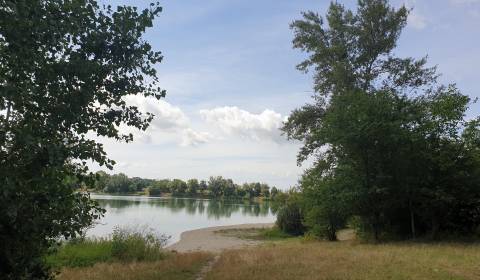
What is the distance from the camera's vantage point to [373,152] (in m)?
24.9

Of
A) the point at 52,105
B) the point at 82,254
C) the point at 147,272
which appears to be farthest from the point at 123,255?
the point at 52,105

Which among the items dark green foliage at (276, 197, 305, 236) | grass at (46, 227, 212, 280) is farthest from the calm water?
dark green foliage at (276, 197, 305, 236)

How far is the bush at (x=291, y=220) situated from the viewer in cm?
4675

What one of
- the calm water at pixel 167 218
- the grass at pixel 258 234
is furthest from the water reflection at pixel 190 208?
the grass at pixel 258 234

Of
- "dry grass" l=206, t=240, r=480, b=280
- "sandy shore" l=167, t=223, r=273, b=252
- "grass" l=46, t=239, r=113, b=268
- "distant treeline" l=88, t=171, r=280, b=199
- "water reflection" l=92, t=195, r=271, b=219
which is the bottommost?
"sandy shore" l=167, t=223, r=273, b=252

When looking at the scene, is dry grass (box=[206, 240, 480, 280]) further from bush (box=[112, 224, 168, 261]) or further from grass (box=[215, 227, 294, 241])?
grass (box=[215, 227, 294, 241])

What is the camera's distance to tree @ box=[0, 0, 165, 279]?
263 inches

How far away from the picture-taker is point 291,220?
46875mm

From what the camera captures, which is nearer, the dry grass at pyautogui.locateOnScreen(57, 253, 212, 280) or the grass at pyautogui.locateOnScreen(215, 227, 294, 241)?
the dry grass at pyautogui.locateOnScreen(57, 253, 212, 280)

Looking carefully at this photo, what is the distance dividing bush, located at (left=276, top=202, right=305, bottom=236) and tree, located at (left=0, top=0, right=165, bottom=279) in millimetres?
39453

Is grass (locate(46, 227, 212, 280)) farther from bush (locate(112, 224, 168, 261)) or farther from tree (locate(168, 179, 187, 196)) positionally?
tree (locate(168, 179, 187, 196))

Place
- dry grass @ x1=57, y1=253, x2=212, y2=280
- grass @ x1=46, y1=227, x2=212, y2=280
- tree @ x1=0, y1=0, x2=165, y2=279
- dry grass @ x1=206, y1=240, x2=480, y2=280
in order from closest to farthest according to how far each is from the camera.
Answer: tree @ x1=0, y1=0, x2=165, y2=279
dry grass @ x1=206, y1=240, x2=480, y2=280
dry grass @ x1=57, y1=253, x2=212, y2=280
grass @ x1=46, y1=227, x2=212, y2=280

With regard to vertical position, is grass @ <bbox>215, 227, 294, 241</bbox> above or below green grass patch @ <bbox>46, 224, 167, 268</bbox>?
Answer: below

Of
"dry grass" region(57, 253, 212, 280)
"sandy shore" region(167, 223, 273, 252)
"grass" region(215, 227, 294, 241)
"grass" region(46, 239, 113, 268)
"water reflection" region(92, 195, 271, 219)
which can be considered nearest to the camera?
"dry grass" region(57, 253, 212, 280)
